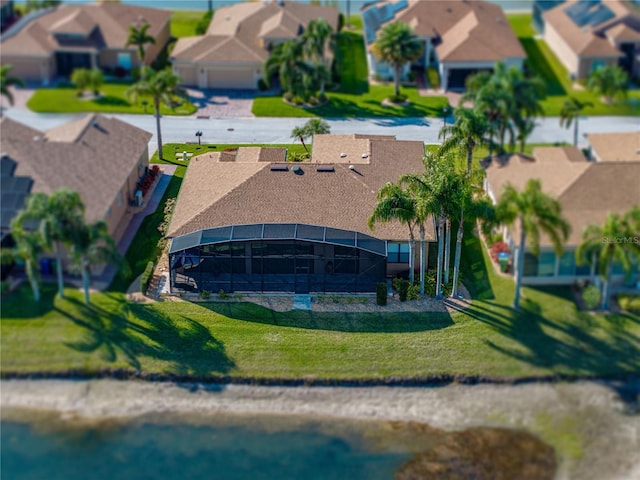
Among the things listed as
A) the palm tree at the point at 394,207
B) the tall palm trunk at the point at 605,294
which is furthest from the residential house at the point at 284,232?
the tall palm trunk at the point at 605,294

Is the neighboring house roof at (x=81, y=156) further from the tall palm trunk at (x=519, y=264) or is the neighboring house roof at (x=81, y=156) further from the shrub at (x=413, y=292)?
the tall palm trunk at (x=519, y=264)

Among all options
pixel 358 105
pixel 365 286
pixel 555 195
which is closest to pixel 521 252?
pixel 555 195

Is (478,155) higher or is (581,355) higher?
(478,155)

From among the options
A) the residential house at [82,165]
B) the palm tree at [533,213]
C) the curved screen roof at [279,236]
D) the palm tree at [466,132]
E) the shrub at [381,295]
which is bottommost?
the shrub at [381,295]

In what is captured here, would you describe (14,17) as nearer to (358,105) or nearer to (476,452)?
(358,105)

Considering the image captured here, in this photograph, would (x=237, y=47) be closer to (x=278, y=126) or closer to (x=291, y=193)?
(x=278, y=126)

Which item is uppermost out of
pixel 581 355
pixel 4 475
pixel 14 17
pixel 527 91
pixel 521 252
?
pixel 14 17

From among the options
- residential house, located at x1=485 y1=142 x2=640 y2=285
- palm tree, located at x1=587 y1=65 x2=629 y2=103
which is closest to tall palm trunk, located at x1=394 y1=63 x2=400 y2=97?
palm tree, located at x1=587 y1=65 x2=629 y2=103
